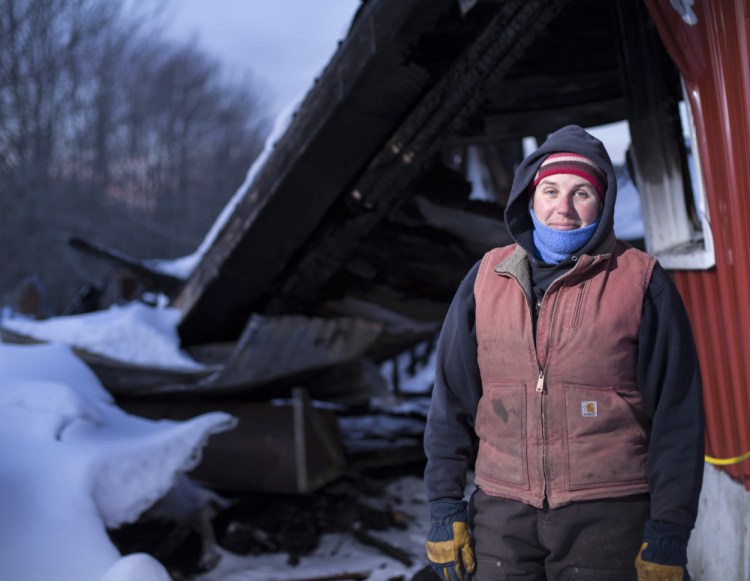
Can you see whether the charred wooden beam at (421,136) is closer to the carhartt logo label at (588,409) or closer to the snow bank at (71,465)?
the snow bank at (71,465)

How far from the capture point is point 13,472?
9.55ft

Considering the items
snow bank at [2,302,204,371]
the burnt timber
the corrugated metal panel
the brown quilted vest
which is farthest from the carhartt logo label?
snow bank at [2,302,204,371]

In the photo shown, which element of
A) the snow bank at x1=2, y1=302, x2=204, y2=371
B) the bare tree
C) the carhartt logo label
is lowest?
the carhartt logo label

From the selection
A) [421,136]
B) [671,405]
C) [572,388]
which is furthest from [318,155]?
[671,405]

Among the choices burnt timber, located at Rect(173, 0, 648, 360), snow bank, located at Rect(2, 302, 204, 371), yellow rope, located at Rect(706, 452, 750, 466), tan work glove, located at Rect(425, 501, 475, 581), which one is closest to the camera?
tan work glove, located at Rect(425, 501, 475, 581)

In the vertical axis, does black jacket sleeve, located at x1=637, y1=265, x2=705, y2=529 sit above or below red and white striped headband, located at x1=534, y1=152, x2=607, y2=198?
below

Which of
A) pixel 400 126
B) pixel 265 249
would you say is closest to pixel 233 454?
pixel 265 249

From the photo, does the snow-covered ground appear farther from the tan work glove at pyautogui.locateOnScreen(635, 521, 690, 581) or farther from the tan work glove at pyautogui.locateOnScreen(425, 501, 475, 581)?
the tan work glove at pyautogui.locateOnScreen(635, 521, 690, 581)

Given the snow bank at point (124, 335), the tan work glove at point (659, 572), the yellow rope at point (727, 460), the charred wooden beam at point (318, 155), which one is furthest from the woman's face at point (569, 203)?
the snow bank at point (124, 335)

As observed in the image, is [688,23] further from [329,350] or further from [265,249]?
[329,350]

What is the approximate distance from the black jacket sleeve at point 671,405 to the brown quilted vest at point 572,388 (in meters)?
0.03

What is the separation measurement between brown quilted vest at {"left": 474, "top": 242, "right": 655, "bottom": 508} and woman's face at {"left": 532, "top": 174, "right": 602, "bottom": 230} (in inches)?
4.2

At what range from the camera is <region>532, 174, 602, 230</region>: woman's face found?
162cm

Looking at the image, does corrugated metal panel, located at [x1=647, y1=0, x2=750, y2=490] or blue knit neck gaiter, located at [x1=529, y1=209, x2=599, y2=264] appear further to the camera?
corrugated metal panel, located at [x1=647, y1=0, x2=750, y2=490]
